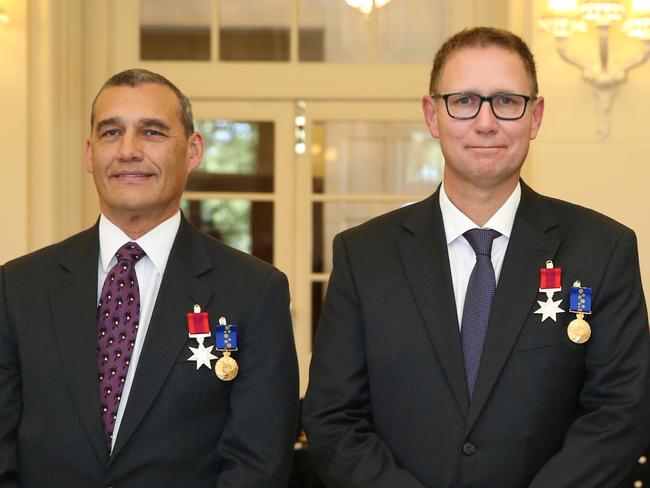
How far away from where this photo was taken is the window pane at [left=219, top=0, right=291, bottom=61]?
5785 millimetres

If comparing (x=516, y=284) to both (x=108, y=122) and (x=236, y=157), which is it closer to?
(x=108, y=122)

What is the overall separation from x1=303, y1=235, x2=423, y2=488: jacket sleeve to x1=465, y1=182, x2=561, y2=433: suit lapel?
23 cm

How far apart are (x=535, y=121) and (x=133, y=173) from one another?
934 millimetres

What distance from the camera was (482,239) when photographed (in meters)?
2.81

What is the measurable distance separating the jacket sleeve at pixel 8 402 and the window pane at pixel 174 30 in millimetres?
3072

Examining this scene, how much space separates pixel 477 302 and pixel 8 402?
109cm

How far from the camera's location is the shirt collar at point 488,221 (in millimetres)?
2816

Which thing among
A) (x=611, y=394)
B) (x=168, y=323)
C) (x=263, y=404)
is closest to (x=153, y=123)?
(x=168, y=323)

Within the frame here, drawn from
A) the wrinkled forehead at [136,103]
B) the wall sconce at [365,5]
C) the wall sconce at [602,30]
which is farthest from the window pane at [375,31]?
the wrinkled forehead at [136,103]

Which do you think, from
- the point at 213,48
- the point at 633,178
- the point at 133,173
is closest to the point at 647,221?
the point at 633,178

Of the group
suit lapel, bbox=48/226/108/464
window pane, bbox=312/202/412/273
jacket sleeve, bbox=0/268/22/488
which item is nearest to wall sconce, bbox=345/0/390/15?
window pane, bbox=312/202/412/273

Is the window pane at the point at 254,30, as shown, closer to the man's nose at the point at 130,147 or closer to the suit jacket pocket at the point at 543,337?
the man's nose at the point at 130,147

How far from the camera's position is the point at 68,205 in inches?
216

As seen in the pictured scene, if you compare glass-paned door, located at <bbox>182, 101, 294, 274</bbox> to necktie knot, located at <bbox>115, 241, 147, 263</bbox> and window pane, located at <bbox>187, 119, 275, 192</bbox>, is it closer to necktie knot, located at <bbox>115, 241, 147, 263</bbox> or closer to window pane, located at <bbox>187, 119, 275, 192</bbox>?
window pane, located at <bbox>187, 119, 275, 192</bbox>
